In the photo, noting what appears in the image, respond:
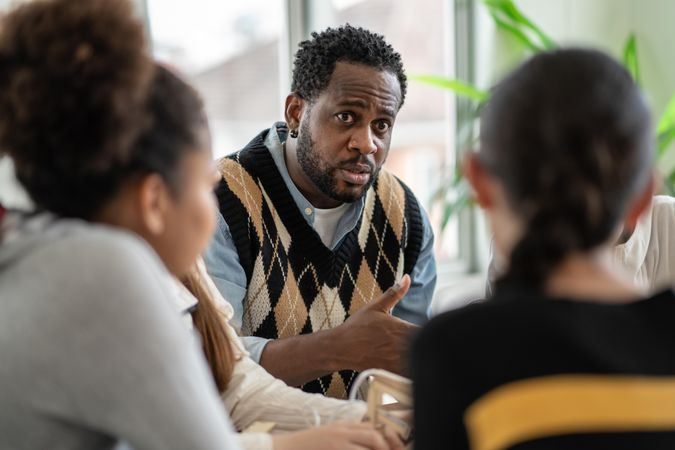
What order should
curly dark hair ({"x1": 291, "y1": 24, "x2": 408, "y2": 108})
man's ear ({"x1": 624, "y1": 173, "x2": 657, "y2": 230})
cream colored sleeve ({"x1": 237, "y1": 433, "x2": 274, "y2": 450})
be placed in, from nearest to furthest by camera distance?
man's ear ({"x1": 624, "y1": 173, "x2": 657, "y2": 230}) < cream colored sleeve ({"x1": 237, "y1": 433, "x2": 274, "y2": 450}) < curly dark hair ({"x1": 291, "y1": 24, "x2": 408, "y2": 108})

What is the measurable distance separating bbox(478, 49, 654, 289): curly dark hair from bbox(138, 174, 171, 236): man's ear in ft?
1.11

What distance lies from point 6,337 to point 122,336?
10 cm

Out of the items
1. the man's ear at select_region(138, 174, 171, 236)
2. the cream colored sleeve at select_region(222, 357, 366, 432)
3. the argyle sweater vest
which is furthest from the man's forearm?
the man's ear at select_region(138, 174, 171, 236)

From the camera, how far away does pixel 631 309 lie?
2.46 ft

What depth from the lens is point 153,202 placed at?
89 cm

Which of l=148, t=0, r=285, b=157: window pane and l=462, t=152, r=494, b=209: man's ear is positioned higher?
l=462, t=152, r=494, b=209: man's ear

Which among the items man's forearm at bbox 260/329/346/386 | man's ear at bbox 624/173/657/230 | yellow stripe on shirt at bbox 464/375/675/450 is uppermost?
man's ear at bbox 624/173/657/230

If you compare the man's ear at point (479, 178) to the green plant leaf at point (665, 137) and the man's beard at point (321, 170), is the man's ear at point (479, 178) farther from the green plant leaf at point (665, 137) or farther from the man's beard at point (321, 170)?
the green plant leaf at point (665, 137)

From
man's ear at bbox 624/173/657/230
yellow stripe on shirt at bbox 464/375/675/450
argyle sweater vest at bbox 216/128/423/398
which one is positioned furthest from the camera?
argyle sweater vest at bbox 216/128/423/398

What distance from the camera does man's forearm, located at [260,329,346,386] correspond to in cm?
167

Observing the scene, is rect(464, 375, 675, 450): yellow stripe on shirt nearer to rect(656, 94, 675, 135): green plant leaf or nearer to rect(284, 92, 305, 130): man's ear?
rect(284, 92, 305, 130): man's ear

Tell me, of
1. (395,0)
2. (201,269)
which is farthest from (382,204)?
(395,0)

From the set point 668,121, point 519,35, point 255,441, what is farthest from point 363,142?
point 668,121

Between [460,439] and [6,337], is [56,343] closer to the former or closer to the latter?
[6,337]
